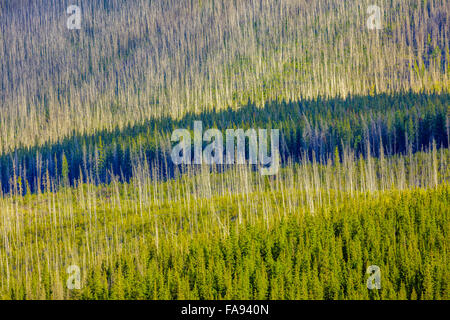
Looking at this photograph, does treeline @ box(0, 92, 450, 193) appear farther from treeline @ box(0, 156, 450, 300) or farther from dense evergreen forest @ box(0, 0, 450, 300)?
treeline @ box(0, 156, 450, 300)

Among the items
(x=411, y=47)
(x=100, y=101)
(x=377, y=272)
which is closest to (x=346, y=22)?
(x=411, y=47)

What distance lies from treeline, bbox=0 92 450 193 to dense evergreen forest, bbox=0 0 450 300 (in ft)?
0.87

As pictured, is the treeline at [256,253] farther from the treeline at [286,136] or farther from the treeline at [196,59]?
the treeline at [196,59]

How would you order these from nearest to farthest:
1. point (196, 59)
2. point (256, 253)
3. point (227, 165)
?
point (256, 253)
point (227, 165)
point (196, 59)

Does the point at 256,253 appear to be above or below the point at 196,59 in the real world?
below

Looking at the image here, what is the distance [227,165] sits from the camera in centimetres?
5134

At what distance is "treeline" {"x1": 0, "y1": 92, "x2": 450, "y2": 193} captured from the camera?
50.9 m

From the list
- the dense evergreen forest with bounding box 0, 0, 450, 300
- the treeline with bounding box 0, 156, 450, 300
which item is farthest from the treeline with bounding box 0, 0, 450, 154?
the treeline with bounding box 0, 156, 450, 300

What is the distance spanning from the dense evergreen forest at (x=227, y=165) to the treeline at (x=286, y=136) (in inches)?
10.4

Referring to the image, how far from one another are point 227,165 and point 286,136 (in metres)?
7.15

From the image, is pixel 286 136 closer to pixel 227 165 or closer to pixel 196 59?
pixel 227 165

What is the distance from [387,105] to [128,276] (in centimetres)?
4369

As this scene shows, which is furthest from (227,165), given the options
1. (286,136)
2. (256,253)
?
(256,253)
